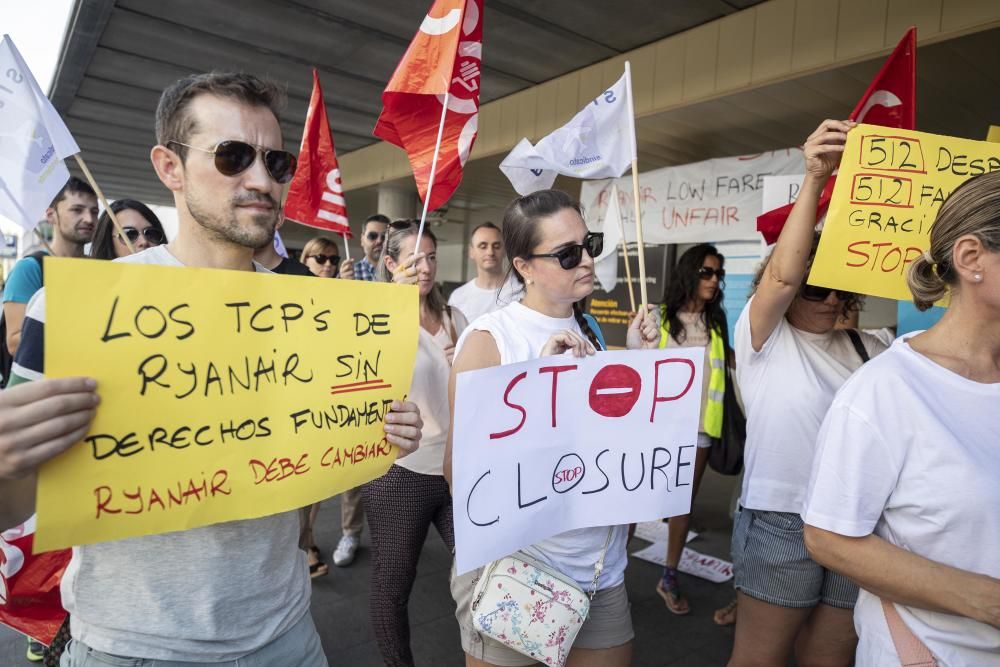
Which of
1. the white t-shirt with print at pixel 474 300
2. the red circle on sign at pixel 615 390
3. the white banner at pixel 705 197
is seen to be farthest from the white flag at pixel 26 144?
the white banner at pixel 705 197

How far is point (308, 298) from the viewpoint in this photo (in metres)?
1.17

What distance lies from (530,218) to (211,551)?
1.31 metres

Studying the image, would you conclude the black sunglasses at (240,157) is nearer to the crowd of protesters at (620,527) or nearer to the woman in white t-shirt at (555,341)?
the crowd of protesters at (620,527)

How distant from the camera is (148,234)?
290 cm

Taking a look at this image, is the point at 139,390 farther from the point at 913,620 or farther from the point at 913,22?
the point at 913,22

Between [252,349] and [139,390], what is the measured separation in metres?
0.19

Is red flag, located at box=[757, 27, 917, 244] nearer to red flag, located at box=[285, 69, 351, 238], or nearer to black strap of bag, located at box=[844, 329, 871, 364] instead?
black strap of bag, located at box=[844, 329, 871, 364]

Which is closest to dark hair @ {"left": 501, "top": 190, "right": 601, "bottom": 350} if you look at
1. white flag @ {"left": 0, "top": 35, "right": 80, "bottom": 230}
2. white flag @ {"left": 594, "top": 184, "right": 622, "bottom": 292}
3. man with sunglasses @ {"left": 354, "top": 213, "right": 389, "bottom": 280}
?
white flag @ {"left": 594, "top": 184, "right": 622, "bottom": 292}

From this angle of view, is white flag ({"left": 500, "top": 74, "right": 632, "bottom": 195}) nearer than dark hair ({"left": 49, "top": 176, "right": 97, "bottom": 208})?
Yes

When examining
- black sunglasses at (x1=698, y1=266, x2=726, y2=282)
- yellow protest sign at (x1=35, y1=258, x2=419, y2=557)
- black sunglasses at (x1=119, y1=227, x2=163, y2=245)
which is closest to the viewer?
Answer: yellow protest sign at (x1=35, y1=258, x2=419, y2=557)

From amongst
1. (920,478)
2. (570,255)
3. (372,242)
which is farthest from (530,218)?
(372,242)

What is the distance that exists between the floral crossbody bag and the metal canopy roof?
4054 mm

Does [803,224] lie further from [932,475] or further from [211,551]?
[211,551]

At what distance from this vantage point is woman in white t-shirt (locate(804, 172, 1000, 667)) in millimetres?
1185
